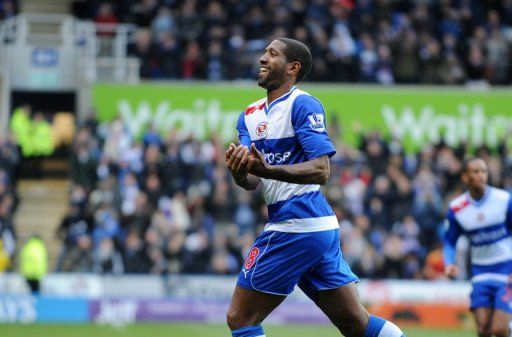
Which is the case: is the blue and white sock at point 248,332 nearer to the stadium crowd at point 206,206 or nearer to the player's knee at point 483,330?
the player's knee at point 483,330

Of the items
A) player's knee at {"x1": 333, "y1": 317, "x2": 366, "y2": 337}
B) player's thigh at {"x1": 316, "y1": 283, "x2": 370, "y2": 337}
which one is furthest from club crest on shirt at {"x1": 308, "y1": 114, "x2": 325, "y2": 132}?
player's knee at {"x1": 333, "y1": 317, "x2": 366, "y2": 337}

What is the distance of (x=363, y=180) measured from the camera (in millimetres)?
22375

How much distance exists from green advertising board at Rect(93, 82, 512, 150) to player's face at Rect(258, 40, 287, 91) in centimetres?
1570

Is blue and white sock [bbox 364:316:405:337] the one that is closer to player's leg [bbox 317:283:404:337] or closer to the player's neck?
player's leg [bbox 317:283:404:337]

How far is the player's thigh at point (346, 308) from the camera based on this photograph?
769 cm

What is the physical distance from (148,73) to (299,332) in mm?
8827

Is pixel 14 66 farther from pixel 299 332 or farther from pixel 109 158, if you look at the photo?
pixel 299 332

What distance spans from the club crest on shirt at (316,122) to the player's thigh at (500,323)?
13.5ft

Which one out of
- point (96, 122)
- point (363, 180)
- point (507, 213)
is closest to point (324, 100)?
point (363, 180)

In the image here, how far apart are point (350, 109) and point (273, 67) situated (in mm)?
17154

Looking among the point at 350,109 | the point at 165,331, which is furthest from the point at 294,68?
the point at 350,109

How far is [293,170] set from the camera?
7.27 meters

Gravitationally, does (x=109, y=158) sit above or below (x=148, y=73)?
below

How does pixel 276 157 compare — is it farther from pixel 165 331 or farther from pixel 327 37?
pixel 327 37
